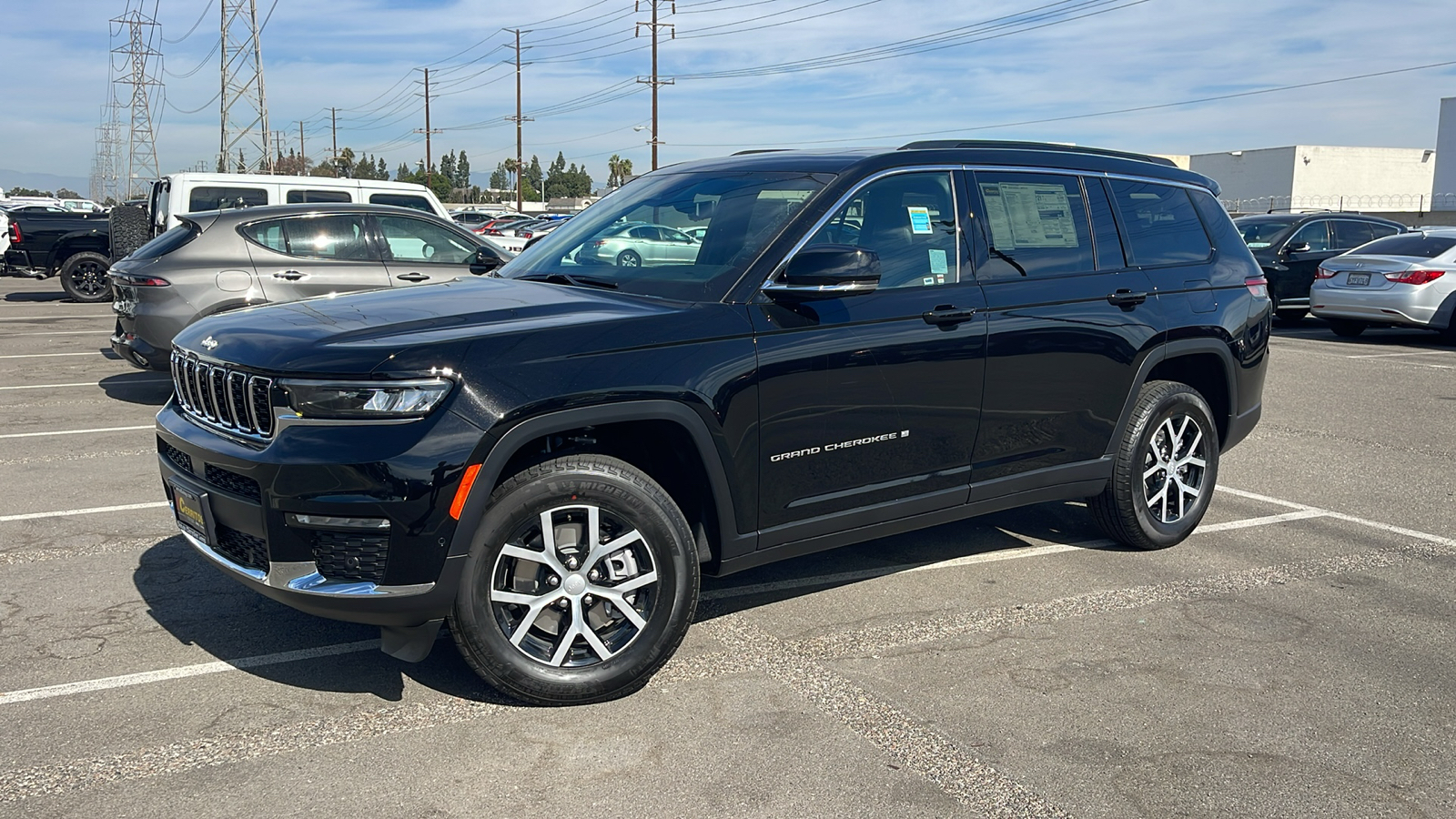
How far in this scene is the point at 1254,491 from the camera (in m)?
7.10

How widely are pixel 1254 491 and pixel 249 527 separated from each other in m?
5.94

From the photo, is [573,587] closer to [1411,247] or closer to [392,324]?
[392,324]

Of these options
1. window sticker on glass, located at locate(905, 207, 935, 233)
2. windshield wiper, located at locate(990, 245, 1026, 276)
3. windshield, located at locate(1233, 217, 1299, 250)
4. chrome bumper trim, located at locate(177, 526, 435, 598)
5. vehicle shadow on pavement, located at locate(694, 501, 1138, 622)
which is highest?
windshield, located at locate(1233, 217, 1299, 250)

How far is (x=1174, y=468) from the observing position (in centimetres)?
574

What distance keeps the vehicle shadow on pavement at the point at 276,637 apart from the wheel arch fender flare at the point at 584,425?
2.49 feet

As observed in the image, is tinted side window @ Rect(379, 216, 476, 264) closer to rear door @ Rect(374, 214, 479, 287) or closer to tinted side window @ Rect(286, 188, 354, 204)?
rear door @ Rect(374, 214, 479, 287)

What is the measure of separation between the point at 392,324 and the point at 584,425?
74 centimetres

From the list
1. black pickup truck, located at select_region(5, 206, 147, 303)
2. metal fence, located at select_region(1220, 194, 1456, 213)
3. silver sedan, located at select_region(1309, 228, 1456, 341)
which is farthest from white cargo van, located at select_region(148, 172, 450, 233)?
metal fence, located at select_region(1220, 194, 1456, 213)

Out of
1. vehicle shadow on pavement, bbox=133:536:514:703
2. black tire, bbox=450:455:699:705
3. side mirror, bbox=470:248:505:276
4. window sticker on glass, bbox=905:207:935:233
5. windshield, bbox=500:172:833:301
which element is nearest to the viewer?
black tire, bbox=450:455:699:705

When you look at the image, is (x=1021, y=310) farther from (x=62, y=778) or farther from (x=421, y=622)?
(x=62, y=778)

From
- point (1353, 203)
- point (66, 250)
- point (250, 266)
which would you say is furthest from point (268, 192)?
point (1353, 203)

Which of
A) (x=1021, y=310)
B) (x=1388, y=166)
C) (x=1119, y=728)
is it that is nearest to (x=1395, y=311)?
(x=1021, y=310)

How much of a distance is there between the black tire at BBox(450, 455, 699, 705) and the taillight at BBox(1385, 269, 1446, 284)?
14334mm

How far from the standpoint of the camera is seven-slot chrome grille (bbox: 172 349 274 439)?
144 inches
